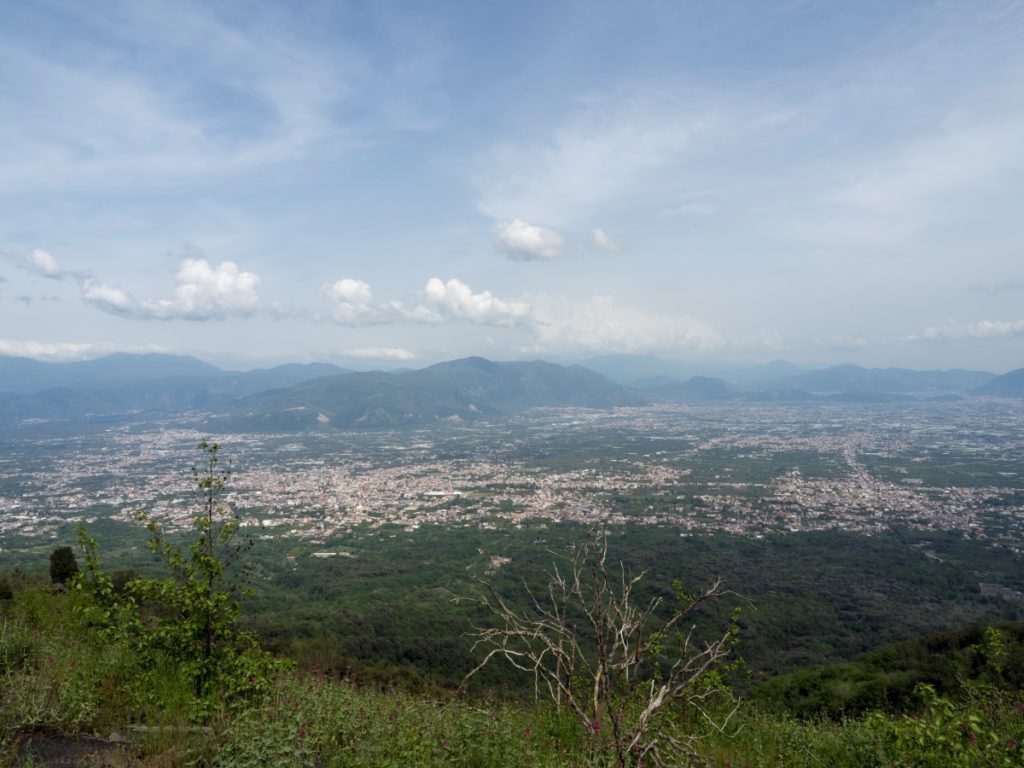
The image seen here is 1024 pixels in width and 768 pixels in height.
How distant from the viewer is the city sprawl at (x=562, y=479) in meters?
64.6

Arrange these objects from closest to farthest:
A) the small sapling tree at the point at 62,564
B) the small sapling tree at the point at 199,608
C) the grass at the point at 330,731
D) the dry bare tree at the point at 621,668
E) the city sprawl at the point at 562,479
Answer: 1. the dry bare tree at the point at 621,668
2. the grass at the point at 330,731
3. the small sapling tree at the point at 199,608
4. the small sapling tree at the point at 62,564
5. the city sprawl at the point at 562,479

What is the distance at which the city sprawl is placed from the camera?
212ft

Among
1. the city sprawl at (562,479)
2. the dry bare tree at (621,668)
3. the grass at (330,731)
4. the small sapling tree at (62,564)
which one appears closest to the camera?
the dry bare tree at (621,668)

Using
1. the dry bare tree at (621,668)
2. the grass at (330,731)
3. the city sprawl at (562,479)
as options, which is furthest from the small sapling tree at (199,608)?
the city sprawl at (562,479)

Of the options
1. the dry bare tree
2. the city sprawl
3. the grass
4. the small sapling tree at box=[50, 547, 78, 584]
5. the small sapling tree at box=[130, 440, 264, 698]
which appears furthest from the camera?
the city sprawl

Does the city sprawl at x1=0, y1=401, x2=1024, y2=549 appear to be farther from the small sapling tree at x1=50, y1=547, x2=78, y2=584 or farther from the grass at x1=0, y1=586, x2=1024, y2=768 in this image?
the grass at x1=0, y1=586, x2=1024, y2=768

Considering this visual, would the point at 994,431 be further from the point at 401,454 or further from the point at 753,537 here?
the point at 401,454

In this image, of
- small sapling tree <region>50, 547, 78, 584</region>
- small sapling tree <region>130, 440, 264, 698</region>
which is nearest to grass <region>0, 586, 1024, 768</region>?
small sapling tree <region>130, 440, 264, 698</region>

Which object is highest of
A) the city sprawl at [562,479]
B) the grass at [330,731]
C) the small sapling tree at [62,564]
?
the grass at [330,731]

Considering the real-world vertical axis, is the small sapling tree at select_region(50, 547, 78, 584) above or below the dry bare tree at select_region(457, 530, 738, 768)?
below

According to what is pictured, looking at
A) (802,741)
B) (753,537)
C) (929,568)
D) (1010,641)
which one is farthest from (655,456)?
(802,741)

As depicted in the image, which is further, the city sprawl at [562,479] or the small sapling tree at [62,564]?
the city sprawl at [562,479]

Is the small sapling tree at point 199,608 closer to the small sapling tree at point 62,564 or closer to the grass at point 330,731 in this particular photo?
the grass at point 330,731

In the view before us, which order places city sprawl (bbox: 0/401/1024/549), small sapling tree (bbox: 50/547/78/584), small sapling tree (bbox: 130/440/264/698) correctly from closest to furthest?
1. small sapling tree (bbox: 130/440/264/698)
2. small sapling tree (bbox: 50/547/78/584)
3. city sprawl (bbox: 0/401/1024/549)
